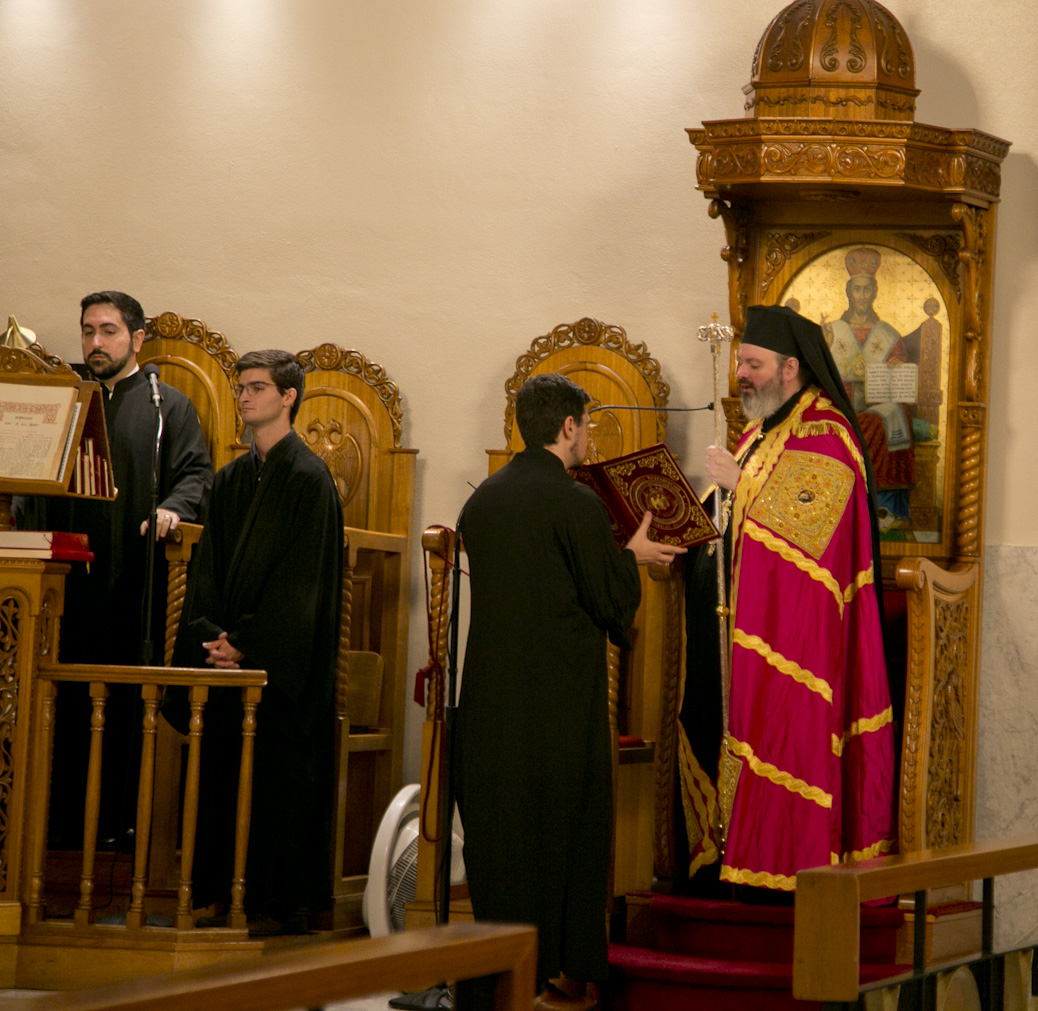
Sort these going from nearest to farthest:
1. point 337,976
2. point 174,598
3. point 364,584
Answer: point 337,976
point 174,598
point 364,584

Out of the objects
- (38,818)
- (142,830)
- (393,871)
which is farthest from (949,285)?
(38,818)

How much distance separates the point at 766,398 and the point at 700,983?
1.92 m

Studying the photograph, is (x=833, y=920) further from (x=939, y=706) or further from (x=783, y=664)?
(x=939, y=706)

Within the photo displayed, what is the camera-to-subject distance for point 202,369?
717 cm

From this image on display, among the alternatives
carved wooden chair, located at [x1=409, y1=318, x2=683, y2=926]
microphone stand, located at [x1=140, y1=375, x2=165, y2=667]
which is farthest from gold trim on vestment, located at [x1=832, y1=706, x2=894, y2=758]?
microphone stand, located at [x1=140, y1=375, x2=165, y2=667]

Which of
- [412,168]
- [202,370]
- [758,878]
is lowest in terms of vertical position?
[758,878]

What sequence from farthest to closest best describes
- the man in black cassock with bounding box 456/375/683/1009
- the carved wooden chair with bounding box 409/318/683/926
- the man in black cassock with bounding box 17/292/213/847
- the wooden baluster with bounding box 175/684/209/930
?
the man in black cassock with bounding box 17/292/213/847 → the carved wooden chair with bounding box 409/318/683/926 → the wooden baluster with bounding box 175/684/209/930 → the man in black cassock with bounding box 456/375/683/1009

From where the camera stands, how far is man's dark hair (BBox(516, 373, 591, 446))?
5.07 metres

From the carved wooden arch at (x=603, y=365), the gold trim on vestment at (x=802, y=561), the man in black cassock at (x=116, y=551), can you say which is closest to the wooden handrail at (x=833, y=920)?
the gold trim on vestment at (x=802, y=561)

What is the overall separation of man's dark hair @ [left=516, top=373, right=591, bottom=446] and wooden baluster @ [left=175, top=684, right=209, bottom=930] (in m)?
1.32

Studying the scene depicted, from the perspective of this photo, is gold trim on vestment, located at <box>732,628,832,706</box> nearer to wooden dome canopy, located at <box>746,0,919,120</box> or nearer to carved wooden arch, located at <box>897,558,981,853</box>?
carved wooden arch, located at <box>897,558,981,853</box>

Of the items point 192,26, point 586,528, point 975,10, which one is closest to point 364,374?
point 192,26

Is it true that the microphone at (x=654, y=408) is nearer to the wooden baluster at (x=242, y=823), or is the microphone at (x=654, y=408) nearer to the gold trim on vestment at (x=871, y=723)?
the gold trim on vestment at (x=871, y=723)

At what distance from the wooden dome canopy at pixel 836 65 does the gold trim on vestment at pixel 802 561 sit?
1.59 m
